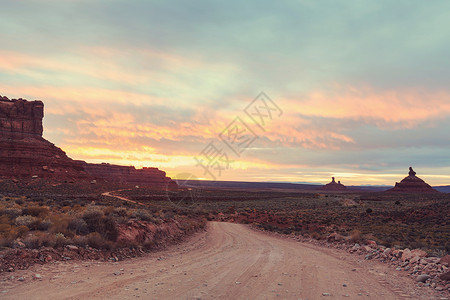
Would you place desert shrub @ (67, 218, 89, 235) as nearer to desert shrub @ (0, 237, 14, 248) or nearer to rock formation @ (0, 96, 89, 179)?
desert shrub @ (0, 237, 14, 248)

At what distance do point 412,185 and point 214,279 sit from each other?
633ft

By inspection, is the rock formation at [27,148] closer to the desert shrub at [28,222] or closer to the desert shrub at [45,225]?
the desert shrub at [28,222]

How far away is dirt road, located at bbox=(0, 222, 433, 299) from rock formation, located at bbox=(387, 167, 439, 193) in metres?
180

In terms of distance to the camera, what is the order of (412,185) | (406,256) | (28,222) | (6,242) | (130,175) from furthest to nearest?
(130,175) < (412,185) < (28,222) < (406,256) < (6,242)

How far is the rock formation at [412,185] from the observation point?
164 meters

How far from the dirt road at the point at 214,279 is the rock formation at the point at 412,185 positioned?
590ft

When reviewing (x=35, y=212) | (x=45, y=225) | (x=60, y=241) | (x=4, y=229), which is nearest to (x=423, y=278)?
(x=60, y=241)

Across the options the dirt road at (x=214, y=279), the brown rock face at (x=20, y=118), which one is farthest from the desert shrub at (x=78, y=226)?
the brown rock face at (x=20, y=118)

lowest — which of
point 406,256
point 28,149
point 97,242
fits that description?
point 406,256

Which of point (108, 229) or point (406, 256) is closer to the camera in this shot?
point (406, 256)

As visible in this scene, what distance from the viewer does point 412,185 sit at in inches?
6585

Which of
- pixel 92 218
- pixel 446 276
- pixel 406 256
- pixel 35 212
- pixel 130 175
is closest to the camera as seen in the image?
pixel 446 276

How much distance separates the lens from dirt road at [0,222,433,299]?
7613 mm

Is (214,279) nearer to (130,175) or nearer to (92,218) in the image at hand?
(92,218)
